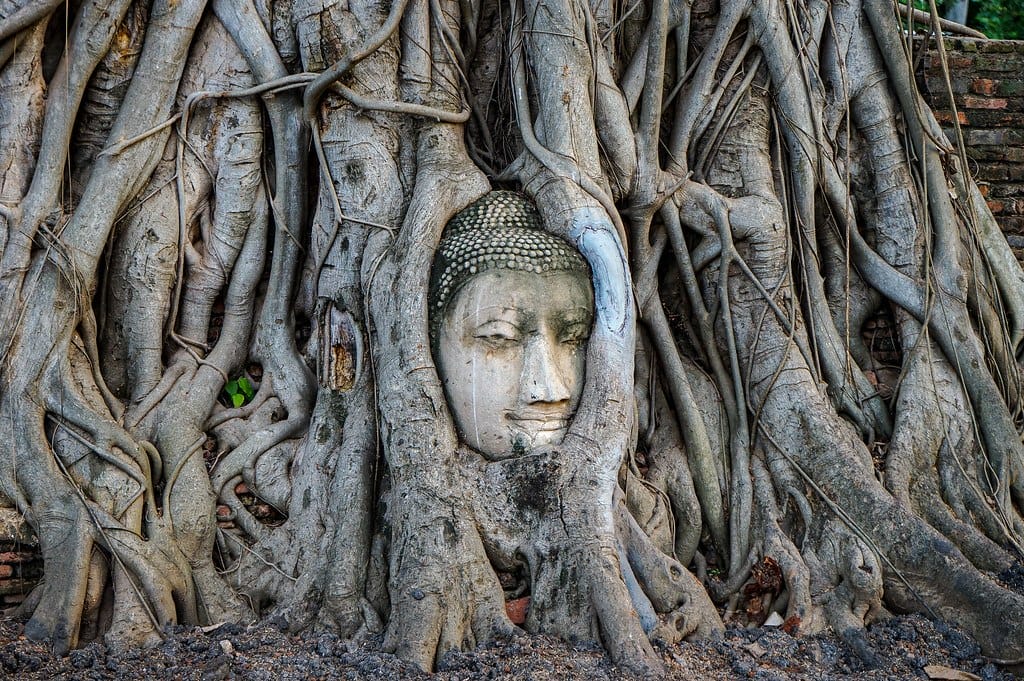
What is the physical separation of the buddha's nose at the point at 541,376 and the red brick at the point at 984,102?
2.88m

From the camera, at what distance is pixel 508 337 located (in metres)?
3.40

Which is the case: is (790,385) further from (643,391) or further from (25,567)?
(25,567)

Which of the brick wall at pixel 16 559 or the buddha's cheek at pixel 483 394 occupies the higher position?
the buddha's cheek at pixel 483 394

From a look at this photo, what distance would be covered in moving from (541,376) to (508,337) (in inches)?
6.9

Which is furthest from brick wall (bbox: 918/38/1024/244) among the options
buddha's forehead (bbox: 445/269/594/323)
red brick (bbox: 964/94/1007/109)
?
buddha's forehead (bbox: 445/269/594/323)

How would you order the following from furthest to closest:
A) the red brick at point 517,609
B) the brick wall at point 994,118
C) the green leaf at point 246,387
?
the brick wall at point 994,118 → the green leaf at point 246,387 → the red brick at point 517,609

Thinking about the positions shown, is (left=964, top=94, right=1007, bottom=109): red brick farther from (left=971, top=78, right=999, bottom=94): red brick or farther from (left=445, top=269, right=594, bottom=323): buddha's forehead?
(left=445, top=269, right=594, bottom=323): buddha's forehead

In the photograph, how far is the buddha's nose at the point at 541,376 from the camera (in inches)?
133

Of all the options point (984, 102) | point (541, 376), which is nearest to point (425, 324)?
point (541, 376)

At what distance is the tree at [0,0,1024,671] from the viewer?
10.9 ft

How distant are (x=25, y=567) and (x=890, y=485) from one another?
10.2 ft

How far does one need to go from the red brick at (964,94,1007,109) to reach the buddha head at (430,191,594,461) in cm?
268

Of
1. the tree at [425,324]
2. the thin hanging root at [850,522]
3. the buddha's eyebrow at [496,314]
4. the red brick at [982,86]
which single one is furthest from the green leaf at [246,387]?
the red brick at [982,86]

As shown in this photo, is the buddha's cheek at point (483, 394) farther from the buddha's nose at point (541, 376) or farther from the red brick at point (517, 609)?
the red brick at point (517, 609)
